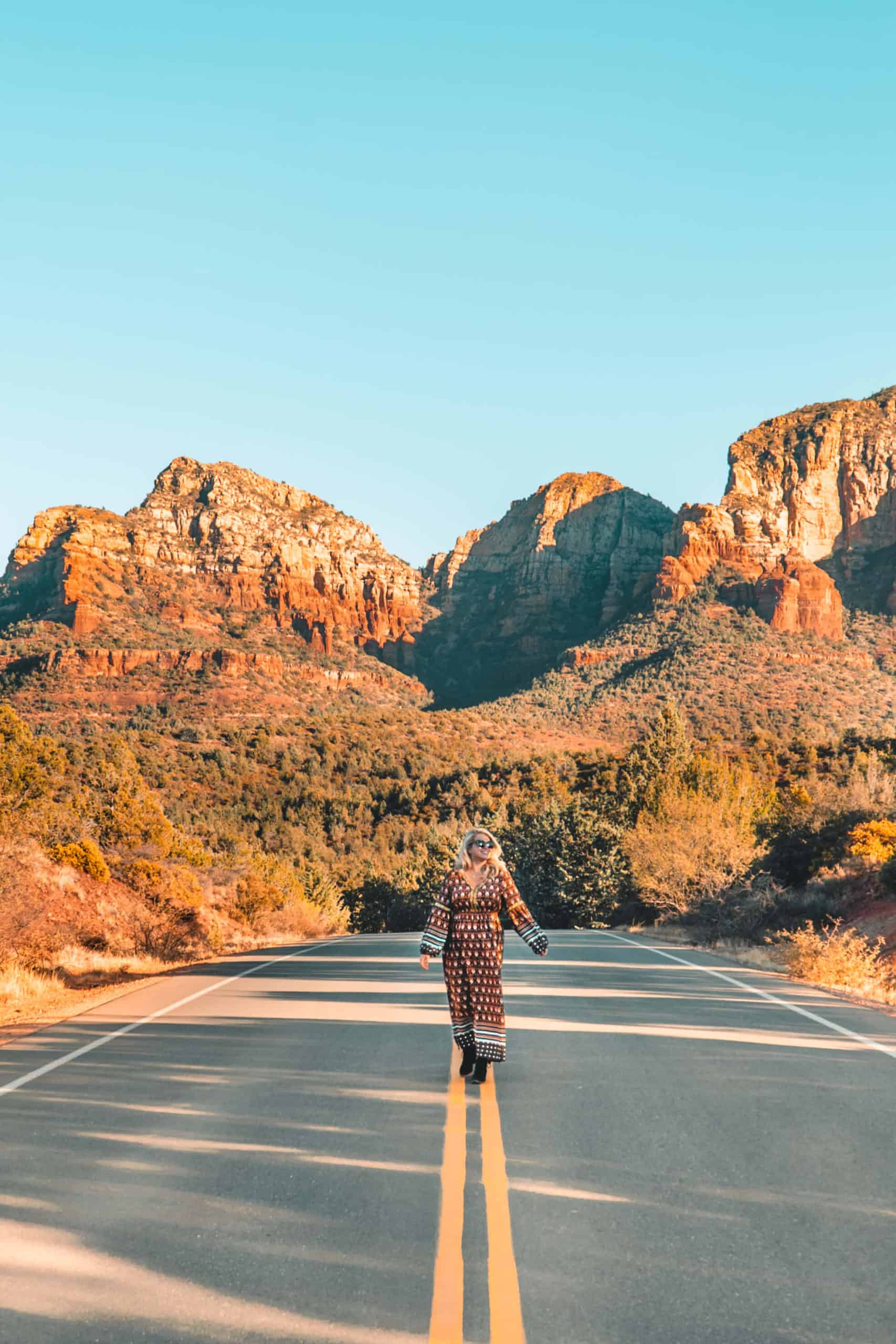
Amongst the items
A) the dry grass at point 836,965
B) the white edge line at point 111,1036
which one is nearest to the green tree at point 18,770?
the white edge line at point 111,1036

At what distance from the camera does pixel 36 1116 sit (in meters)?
6.91

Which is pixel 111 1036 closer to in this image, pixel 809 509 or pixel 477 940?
pixel 477 940

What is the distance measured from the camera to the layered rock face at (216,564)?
375 feet

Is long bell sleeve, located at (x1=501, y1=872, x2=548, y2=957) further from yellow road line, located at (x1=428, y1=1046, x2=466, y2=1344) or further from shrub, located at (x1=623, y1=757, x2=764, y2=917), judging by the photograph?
shrub, located at (x1=623, y1=757, x2=764, y2=917)

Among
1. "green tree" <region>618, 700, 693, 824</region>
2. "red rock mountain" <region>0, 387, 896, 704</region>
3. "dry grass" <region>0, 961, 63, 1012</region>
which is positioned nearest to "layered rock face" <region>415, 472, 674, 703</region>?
"red rock mountain" <region>0, 387, 896, 704</region>

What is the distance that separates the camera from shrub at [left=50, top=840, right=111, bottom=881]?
25.1m

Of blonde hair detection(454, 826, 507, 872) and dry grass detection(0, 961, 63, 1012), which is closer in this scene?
blonde hair detection(454, 826, 507, 872)

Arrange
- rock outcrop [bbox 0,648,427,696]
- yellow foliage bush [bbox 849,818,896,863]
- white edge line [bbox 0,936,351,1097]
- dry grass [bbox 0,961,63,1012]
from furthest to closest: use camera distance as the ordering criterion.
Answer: rock outcrop [bbox 0,648,427,696], yellow foliage bush [bbox 849,818,896,863], dry grass [bbox 0,961,63,1012], white edge line [bbox 0,936,351,1097]

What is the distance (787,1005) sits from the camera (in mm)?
11781

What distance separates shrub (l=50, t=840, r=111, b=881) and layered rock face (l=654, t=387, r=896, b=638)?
93.1 meters

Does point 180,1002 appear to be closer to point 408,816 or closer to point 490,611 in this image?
point 408,816

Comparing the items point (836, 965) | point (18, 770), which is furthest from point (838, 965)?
point (18, 770)

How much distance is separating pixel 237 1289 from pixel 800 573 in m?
112

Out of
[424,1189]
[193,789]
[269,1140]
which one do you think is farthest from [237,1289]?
[193,789]
